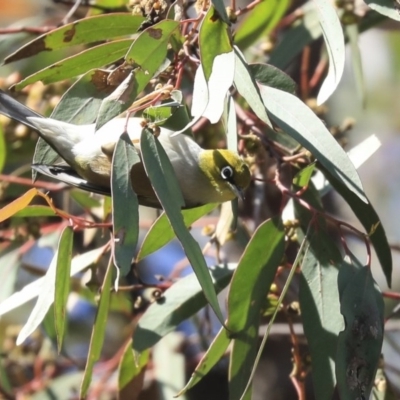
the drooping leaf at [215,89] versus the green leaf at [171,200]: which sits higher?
the drooping leaf at [215,89]

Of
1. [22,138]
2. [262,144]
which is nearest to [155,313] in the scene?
[262,144]

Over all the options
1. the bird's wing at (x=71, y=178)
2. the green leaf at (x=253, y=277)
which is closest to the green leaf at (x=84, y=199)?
the bird's wing at (x=71, y=178)

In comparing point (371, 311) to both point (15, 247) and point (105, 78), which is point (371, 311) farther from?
point (15, 247)

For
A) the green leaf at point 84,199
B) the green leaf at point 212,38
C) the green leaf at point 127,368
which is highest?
the green leaf at point 212,38

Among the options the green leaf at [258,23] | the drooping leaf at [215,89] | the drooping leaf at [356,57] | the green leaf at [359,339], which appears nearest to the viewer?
the drooping leaf at [215,89]

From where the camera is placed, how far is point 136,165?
1.63m

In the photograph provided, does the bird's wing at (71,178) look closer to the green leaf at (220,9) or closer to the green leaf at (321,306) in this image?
the green leaf at (321,306)

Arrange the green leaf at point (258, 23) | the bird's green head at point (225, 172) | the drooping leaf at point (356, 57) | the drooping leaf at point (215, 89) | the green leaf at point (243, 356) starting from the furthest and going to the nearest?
the green leaf at point (258, 23), the drooping leaf at point (356, 57), the bird's green head at point (225, 172), the green leaf at point (243, 356), the drooping leaf at point (215, 89)

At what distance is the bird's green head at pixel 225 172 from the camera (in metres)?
1.65

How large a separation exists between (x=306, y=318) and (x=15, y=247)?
102cm

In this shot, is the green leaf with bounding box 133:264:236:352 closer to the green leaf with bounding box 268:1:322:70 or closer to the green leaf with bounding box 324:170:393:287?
the green leaf with bounding box 324:170:393:287

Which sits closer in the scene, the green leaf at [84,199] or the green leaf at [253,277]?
the green leaf at [253,277]

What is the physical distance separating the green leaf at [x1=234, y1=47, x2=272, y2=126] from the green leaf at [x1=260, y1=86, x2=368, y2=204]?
0.10 m

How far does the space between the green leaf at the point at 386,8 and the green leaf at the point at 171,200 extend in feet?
1.54
